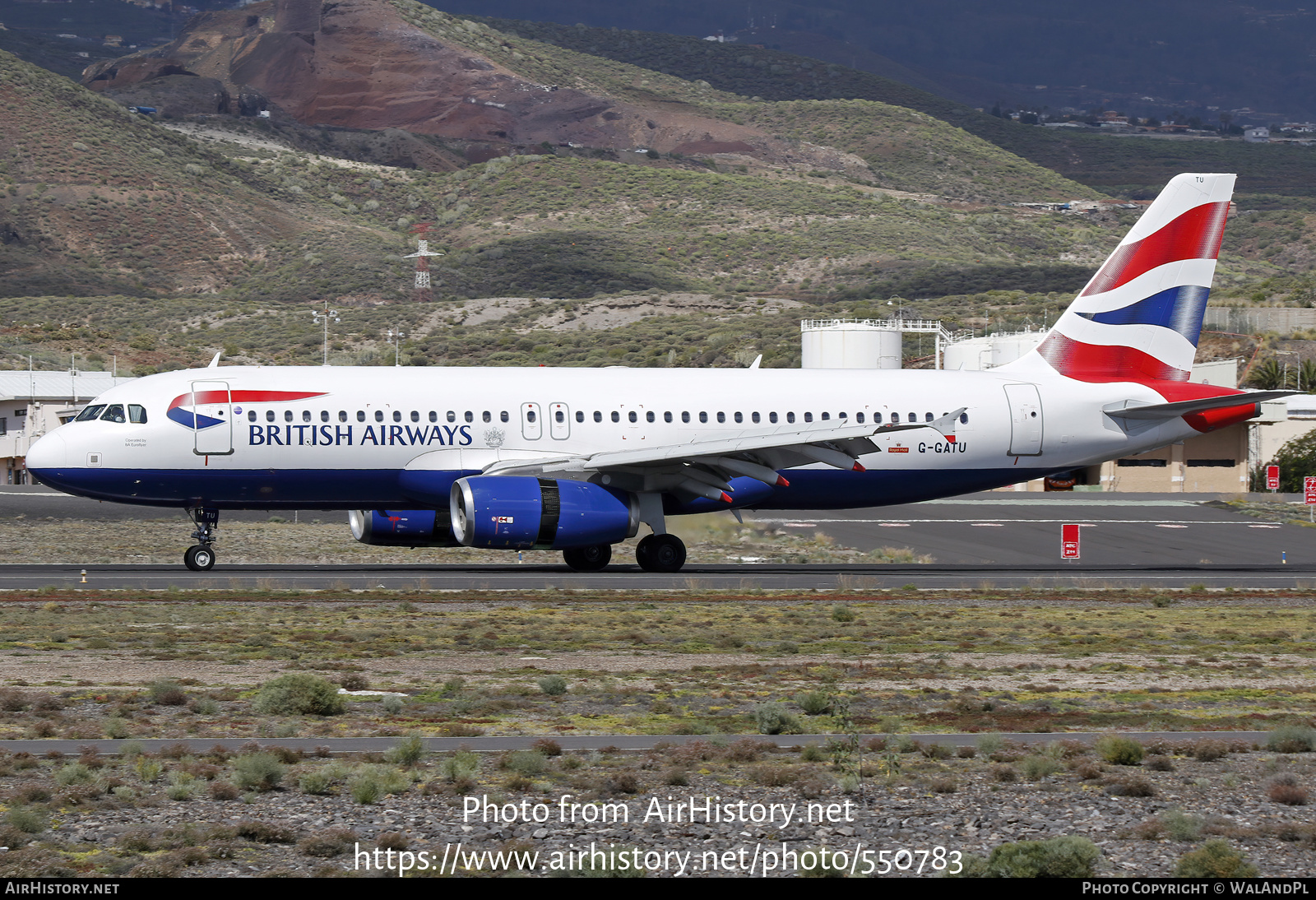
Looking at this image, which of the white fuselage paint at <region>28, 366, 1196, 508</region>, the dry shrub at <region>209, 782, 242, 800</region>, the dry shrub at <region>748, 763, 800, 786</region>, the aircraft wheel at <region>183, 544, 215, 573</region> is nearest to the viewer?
the dry shrub at <region>209, 782, 242, 800</region>

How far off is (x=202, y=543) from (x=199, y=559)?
1.83 feet

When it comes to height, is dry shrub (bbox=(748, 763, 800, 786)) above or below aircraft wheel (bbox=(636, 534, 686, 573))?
below

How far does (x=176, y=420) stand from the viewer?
32.0m

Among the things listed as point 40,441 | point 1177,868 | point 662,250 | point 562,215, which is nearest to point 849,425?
point 40,441

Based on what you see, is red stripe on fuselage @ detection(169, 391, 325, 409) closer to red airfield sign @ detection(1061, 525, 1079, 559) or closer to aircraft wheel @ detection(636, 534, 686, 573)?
aircraft wheel @ detection(636, 534, 686, 573)

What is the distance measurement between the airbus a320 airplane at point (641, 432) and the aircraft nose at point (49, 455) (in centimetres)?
5

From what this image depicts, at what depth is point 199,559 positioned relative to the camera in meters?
33.1

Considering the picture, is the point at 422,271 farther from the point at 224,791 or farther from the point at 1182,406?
the point at 224,791

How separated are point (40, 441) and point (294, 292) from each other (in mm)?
133270

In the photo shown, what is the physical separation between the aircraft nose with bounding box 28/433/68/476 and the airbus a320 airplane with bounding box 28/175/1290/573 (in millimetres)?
49

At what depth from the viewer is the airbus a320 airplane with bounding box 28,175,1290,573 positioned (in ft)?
105

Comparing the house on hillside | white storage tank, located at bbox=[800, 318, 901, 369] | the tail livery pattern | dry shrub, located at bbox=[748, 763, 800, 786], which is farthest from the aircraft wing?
white storage tank, located at bbox=[800, 318, 901, 369]

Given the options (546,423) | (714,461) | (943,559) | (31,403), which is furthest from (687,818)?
(31,403)

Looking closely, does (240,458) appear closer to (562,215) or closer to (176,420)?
(176,420)
